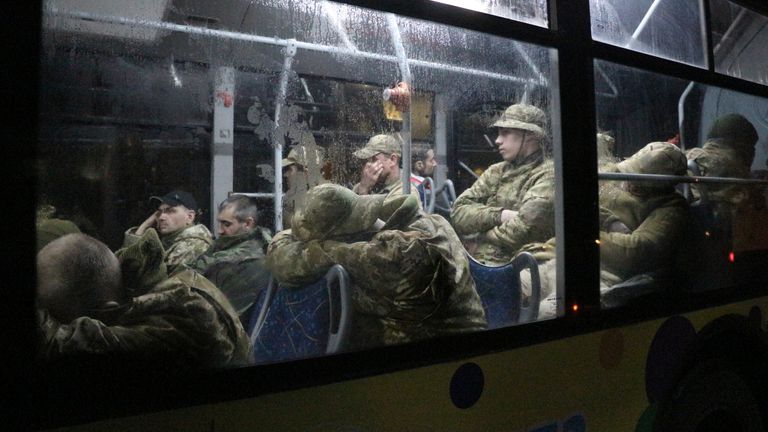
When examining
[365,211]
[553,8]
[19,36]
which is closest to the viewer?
[19,36]

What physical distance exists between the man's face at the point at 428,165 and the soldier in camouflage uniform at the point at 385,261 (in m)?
0.11

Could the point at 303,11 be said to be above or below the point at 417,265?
above

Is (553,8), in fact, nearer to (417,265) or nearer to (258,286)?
(417,265)

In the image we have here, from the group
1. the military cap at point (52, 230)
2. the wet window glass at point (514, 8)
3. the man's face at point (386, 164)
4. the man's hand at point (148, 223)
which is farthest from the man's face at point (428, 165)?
the military cap at point (52, 230)

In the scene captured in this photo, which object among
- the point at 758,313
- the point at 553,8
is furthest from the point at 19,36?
the point at 758,313

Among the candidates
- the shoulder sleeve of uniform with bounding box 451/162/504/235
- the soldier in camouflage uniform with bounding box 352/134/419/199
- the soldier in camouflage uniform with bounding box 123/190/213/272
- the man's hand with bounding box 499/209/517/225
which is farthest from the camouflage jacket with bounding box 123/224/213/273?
the man's hand with bounding box 499/209/517/225

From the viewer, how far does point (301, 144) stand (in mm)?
1828

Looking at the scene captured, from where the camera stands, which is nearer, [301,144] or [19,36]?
[19,36]

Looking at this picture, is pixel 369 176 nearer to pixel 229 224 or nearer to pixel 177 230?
pixel 229 224

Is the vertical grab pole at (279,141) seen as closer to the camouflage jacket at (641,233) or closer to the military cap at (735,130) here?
the camouflage jacket at (641,233)

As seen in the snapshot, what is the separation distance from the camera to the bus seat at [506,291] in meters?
2.18

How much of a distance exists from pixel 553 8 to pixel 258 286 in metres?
1.42

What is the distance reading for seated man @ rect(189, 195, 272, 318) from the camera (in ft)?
5.49

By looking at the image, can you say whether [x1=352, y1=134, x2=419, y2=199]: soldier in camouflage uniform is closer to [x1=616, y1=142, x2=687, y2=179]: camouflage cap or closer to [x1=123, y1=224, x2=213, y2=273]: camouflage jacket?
[x1=123, y1=224, x2=213, y2=273]: camouflage jacket
